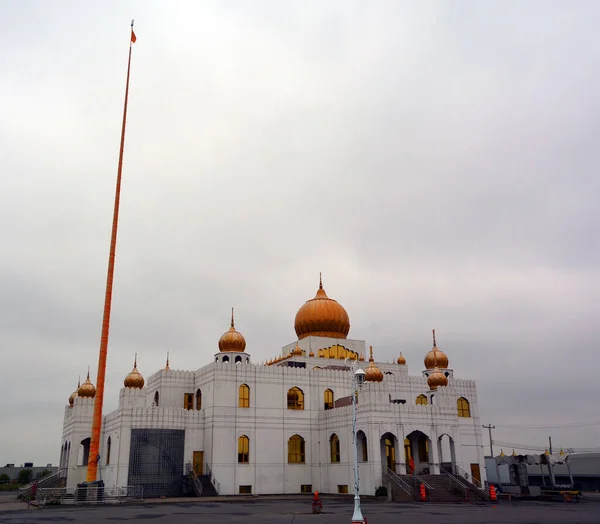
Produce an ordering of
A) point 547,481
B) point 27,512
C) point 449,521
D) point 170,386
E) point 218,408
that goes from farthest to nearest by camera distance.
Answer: point 547,481
point 170,386
point 218,408
point 27,512
point 449,521

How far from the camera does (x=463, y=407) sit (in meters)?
56.5

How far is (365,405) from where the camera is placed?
4612cm

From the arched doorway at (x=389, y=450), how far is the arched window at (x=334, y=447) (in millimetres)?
3792

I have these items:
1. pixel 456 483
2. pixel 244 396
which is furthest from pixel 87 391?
pixel 456 483

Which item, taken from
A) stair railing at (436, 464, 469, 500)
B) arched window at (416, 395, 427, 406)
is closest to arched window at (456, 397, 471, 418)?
arched window at (416, 395, 427, 406)

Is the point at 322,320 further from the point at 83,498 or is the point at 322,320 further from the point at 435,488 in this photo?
the point at 83,498

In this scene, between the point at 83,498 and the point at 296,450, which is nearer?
the point at 83,498

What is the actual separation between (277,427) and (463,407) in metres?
18.6

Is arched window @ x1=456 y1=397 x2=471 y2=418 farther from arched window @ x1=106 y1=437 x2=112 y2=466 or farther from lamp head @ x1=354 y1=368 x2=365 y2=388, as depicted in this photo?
lamp head @ x1=354 y1=368 x2=365 y2=388

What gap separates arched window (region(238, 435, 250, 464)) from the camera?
1898 inches

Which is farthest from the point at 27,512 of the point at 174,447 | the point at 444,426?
the point at 444,426

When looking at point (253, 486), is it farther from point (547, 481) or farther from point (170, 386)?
point (547, 481)

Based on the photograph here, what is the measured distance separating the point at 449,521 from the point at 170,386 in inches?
1294

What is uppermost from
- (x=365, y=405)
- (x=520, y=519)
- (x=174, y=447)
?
(x=365, y=405)
